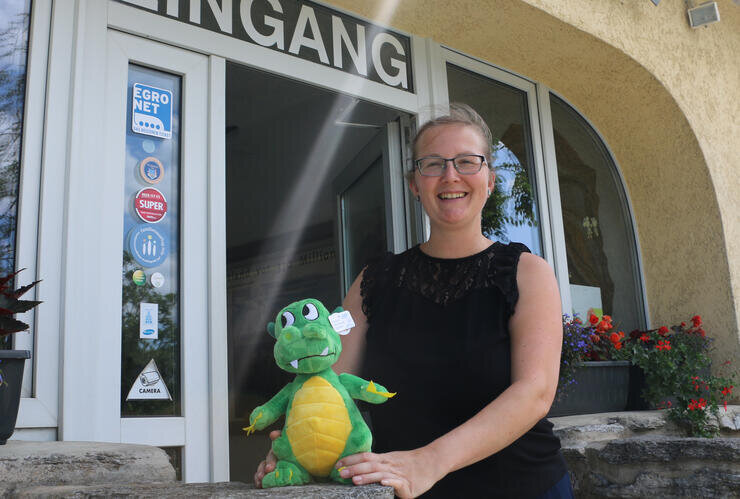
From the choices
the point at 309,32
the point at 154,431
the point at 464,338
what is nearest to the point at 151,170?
the point at 154,431

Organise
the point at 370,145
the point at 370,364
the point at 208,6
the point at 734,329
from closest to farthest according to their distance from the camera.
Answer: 1. the point at 370,364
2. the point at 208,6
3. the point at 370,145
4. the point at 734,329

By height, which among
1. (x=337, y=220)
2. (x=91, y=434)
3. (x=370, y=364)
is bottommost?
(x=91, y=434)

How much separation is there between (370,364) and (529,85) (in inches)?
125

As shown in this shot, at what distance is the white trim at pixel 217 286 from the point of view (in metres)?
2.55

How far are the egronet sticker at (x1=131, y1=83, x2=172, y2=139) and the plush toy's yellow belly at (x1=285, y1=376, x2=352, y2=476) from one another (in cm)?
179

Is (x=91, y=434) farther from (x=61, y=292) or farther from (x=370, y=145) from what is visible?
(x=370, y=145)

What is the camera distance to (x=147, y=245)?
2.55 metres

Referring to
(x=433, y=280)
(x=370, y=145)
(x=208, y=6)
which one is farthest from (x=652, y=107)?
(x=433, y=280)

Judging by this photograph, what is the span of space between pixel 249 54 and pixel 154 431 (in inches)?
63.5

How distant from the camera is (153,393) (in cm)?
246

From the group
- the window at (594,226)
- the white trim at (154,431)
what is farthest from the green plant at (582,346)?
the white trim at (154,431)

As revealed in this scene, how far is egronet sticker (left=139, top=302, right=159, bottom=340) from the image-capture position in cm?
248

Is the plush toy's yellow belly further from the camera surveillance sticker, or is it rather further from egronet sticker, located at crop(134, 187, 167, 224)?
egronet sticker, located at crop(134, 187, 167, 224)

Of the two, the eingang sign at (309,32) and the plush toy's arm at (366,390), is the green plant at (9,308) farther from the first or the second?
the eingang sign at (309,32)
